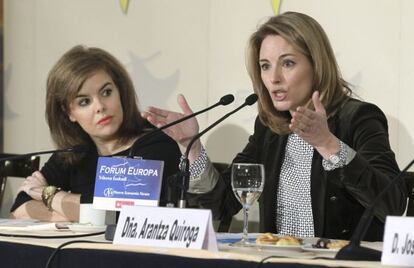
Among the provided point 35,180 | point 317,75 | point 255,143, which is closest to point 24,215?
point 35,180

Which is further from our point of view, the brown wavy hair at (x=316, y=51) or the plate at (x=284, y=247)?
the brown wavy hair at (x=316, y=51)

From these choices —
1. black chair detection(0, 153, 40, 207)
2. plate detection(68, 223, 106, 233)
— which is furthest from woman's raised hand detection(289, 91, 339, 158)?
black chair detection(0, 153, 40, 207)

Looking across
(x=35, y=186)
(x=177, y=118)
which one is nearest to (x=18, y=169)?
(x=35, y=186)

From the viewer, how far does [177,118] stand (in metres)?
2.46

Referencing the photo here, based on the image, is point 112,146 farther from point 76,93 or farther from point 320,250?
point 320,250

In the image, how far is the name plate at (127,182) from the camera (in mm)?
2141

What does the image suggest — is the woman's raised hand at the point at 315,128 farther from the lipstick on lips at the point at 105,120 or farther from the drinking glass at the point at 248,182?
the lipstick on lips at the point at 105,120

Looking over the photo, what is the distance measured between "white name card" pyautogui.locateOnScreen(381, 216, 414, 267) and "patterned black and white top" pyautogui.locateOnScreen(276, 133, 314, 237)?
1.15 metres

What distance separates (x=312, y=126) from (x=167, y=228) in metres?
0.66

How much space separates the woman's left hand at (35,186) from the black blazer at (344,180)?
0.61 metres

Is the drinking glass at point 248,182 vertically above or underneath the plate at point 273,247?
above

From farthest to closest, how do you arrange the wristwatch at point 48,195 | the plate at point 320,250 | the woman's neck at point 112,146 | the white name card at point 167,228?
the woman's neck at point 112,146 < the wristwatch at point 48,195 < the plate at point 320,250 < the white name card at point 167,228

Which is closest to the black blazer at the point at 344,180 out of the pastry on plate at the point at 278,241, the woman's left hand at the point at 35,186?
the pastry on plate at the point at 278,241

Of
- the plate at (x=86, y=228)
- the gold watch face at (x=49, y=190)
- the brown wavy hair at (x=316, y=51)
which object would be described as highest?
the brown wavy hair at (x=316, y=51)
